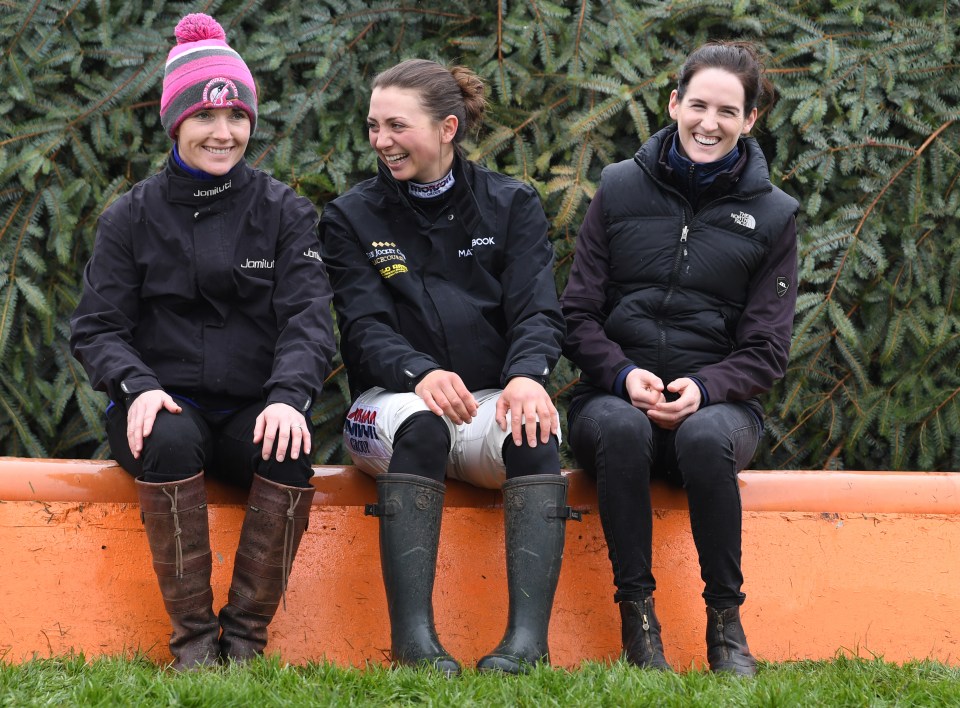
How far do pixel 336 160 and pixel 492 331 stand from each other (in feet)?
4.10

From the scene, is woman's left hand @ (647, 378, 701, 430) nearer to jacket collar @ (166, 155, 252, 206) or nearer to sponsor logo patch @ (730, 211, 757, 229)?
sponsor logo patch @ (730, 211, 757, 229)

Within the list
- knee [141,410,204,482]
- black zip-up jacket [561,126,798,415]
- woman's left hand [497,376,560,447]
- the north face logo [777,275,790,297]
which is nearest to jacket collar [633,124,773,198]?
black zip-up jacket [561,126,798,415]

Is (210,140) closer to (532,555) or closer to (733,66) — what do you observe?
(532,555)

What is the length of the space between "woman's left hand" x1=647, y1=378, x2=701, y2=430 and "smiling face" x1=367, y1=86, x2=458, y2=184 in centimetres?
93

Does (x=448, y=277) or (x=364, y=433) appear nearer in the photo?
(x=364, y=433)

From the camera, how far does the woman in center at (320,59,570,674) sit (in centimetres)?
267

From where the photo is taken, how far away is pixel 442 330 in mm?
3033

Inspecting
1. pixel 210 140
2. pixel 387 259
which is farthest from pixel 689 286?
pixel 210 140

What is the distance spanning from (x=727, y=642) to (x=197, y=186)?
180cm

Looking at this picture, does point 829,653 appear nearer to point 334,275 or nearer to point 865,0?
point 334,275

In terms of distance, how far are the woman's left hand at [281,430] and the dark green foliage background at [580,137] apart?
1187mm

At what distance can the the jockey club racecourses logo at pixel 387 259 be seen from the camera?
3.06 m

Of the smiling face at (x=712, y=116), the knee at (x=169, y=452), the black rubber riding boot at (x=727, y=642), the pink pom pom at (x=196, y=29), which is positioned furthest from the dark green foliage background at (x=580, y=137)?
the black rubber riding boot at (x=727, y=642)

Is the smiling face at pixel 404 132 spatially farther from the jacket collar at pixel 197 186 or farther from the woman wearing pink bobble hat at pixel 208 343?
the jacket collar at pixel 197 186
